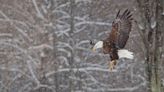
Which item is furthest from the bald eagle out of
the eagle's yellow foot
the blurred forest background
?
the blurred forest background

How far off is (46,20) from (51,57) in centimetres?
24

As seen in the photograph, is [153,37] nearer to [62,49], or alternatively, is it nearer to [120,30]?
[120,30]

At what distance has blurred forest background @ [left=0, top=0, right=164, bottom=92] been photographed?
367 centimetres

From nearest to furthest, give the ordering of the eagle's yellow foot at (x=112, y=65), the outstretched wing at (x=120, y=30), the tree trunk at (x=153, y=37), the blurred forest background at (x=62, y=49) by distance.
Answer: the outstretched wing at (x=120, y=30), the tree trunk at (x=153, y=37), the eagle's yellow foot at (x=112, y=65), the blurred forest background at (x=62, y=49)

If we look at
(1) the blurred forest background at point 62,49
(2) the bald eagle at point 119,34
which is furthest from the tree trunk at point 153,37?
(1) the blurred forest background at point 62,49

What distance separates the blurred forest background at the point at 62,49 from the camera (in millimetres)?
3666

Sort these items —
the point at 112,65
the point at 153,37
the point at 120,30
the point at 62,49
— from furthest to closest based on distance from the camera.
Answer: the point at 62,49 → the point at 112,65 → the point at 153,37 → the point at 120,30

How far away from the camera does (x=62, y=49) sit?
3.70 metres

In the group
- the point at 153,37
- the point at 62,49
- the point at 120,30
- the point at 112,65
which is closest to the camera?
the point at 120,30

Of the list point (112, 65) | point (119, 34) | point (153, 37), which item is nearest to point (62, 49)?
point (112, 65)

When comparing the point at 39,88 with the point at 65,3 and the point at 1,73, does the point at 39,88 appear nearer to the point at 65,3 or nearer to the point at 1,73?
the point at 1,73

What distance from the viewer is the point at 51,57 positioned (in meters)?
3.73

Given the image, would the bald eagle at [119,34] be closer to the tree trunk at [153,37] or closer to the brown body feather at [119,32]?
the brown body feather at [119,32]

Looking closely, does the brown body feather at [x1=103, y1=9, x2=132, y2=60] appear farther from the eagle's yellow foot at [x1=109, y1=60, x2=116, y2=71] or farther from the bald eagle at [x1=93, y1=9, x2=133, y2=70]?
the eagle's yellow foot at [x1=109, y1=60, x2=116, y2=71]
